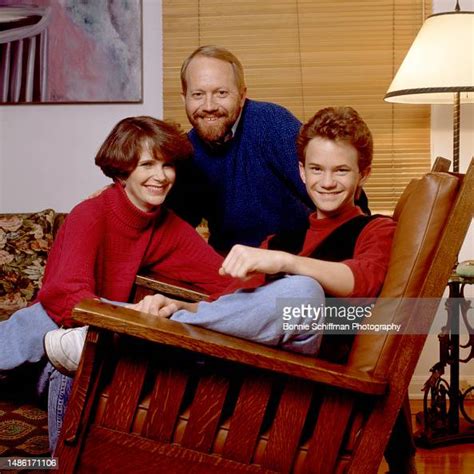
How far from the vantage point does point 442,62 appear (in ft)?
8.43

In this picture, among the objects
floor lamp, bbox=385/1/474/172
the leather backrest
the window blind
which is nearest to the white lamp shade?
floor lamp, bbox=385/1/474/172

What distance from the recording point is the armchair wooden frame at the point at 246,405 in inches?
52.1

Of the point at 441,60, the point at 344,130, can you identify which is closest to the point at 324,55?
the point at 441,60

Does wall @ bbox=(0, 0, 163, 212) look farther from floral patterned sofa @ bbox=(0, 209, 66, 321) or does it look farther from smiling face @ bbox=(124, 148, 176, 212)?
smiling face @ bbox=(124, 148, 176, 212)

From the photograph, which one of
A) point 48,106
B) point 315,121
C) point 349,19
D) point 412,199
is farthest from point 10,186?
point 412,199

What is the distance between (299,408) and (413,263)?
32cm

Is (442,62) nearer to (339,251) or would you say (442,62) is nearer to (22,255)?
(339,251)

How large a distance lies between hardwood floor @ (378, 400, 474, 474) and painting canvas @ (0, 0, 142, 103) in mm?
1770

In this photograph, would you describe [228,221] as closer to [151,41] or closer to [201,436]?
[201,436]

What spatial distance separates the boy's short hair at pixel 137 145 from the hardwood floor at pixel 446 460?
117cm

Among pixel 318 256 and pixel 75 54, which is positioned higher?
pixel 75 54

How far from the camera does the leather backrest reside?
1.35 m

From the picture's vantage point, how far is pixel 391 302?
4.47ft

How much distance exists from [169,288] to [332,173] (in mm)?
612
